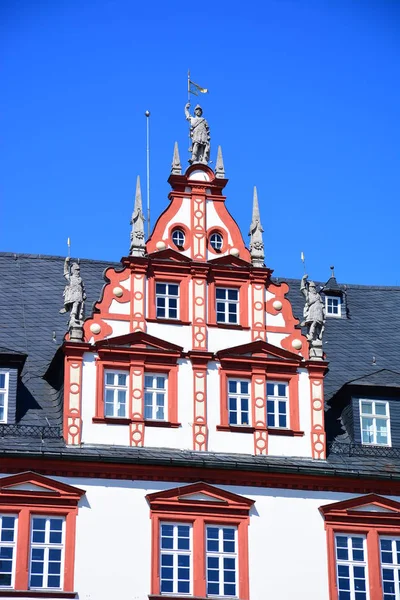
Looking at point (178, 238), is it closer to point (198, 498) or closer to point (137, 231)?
point (137, 231)

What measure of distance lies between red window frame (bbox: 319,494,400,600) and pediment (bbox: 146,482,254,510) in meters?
2.51

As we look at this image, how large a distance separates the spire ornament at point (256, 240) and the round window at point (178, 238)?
7.07 feet

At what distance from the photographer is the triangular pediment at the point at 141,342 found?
46.1 meters

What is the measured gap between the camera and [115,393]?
4581 cm

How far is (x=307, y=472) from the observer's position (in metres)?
45.6

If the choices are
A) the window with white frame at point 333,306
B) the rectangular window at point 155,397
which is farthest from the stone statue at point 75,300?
the window with white frame at point 333,306

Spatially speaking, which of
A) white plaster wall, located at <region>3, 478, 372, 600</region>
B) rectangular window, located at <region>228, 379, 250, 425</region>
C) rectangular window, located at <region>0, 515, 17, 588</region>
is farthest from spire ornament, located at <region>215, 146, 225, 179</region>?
rectangular window, located at <region>0, 515, 17, 588</region>

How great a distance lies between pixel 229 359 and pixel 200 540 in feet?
18.8

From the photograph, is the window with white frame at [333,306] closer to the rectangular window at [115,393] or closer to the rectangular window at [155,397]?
the rectangular window at [155,397]

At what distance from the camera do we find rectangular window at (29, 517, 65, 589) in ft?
140

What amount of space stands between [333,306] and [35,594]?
59.3 feet

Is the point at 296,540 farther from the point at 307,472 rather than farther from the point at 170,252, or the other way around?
the point at 170,252

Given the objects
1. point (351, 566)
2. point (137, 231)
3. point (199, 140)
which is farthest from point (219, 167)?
point (351, 566)

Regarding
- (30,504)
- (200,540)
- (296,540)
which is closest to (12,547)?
(30,504)
